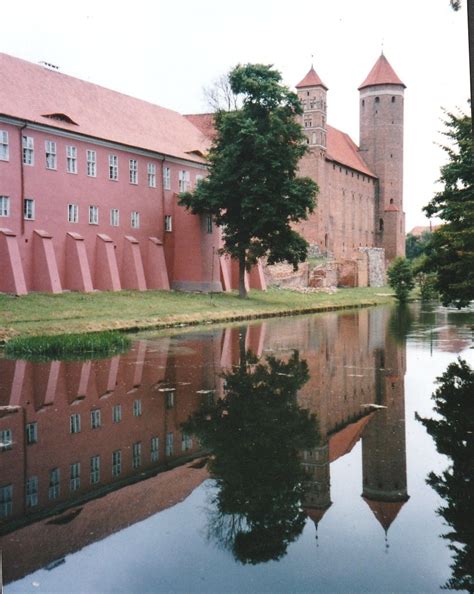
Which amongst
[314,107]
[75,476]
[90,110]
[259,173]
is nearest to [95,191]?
[90,110]

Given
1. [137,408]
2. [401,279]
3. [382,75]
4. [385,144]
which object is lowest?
[137,408]

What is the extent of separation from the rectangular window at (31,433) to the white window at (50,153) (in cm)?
2623

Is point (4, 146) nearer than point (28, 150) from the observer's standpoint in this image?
Yes

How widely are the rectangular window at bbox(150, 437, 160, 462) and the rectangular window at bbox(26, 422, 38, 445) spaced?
1.34 meters

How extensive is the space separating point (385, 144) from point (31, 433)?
8281 centimetres

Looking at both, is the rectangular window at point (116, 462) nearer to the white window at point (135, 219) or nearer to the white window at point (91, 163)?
the white window at point (91, 163)

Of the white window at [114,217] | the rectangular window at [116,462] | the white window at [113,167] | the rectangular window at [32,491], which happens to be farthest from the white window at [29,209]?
the rectangular window at [32,491]

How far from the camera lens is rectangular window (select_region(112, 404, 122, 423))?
388 inches

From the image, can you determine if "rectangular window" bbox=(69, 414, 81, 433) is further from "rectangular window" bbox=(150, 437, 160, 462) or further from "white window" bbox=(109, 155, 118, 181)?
"white window" bbox=(109, 155, 118, 181)

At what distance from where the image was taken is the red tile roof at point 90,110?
3412 centimetres

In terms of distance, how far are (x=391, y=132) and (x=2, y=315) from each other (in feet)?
229

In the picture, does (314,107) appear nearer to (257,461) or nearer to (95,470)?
(257,461)

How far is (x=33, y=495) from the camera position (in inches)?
255

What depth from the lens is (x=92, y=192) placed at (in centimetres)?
3666
